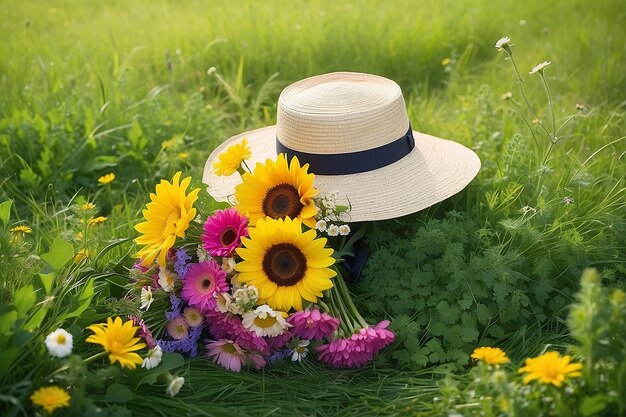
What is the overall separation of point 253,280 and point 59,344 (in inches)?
23.8

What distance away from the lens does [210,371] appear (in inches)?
92.2

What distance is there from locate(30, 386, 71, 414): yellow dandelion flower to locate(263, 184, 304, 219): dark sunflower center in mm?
855

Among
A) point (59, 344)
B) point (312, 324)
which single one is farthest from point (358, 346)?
point (59, 344)

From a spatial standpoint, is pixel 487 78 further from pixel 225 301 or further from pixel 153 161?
pixel 225 301

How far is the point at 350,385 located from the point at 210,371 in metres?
0.44

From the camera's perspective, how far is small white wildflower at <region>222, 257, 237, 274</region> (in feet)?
7.63

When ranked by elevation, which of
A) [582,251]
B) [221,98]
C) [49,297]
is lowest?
[221,98]

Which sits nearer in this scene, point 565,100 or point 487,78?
point 565,100

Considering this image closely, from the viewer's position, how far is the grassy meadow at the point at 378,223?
86.1 inches

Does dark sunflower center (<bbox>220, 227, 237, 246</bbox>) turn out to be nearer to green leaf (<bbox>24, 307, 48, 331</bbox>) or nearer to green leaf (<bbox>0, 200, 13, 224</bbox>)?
green leaf (<bbox>24, 307, 48, 331</bbox>)

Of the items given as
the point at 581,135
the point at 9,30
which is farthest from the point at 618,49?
the point at 9,30

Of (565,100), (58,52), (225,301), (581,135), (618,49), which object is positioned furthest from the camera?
(58,52)

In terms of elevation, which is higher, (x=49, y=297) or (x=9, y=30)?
(x=49, y=297)

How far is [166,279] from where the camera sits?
2.38 m
